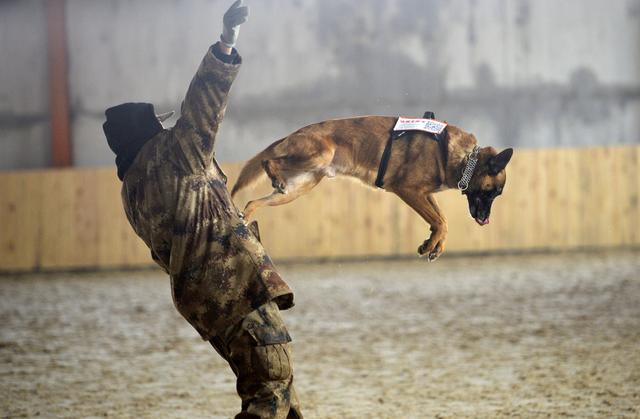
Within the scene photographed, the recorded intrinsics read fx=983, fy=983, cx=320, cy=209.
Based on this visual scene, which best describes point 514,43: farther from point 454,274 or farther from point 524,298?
point 524,298

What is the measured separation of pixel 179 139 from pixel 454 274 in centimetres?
1338

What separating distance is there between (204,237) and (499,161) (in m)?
1.19

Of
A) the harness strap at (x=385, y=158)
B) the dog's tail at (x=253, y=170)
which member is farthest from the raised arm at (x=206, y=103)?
the harness strap at (x=385, y=158)

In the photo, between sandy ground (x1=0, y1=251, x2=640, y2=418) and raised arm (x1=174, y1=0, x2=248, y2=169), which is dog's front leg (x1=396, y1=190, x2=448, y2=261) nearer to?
raised arm (x1=174, y1=0, x2=248, y2=169)

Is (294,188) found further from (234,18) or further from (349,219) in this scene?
(349,219)

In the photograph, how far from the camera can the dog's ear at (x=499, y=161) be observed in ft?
5.77

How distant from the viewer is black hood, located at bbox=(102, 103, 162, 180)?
267 cm

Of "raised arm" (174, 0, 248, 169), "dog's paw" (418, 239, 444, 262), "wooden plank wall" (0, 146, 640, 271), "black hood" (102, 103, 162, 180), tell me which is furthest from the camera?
"wooden plank wall" (0, 146, 640, 271)

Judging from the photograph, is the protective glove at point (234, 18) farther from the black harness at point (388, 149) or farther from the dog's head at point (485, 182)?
the dog's head at point (485, 182)

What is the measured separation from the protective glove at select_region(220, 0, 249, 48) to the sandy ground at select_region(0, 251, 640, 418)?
5615mm

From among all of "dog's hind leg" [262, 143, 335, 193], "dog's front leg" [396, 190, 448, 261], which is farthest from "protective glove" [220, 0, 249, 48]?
"dog's front leg" [396, 190, 448, 261]

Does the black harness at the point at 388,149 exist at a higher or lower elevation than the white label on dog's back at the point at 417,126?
lower

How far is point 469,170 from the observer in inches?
70.8

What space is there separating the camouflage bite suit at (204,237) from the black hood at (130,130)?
1.1 inches
